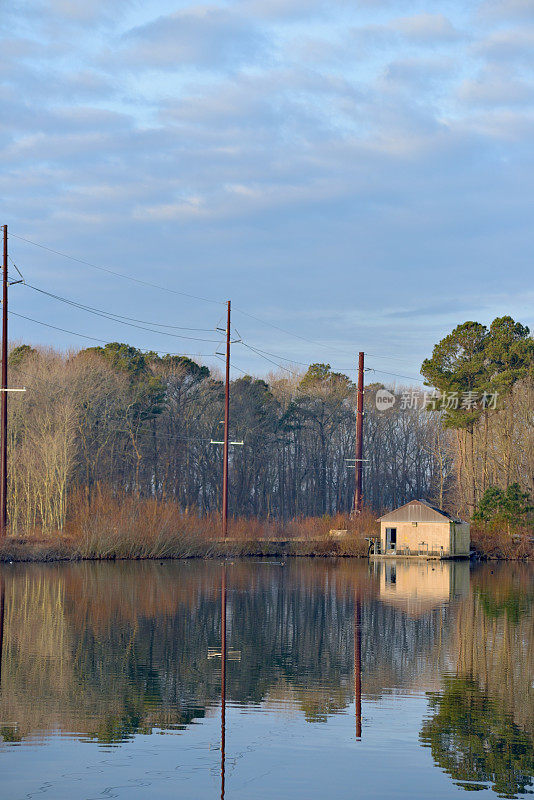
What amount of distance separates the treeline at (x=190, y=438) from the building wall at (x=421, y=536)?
11.9m

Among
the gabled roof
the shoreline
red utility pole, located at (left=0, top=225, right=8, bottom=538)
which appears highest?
red utility pole, located at (left=0, top=225, right=8, bottom=538)

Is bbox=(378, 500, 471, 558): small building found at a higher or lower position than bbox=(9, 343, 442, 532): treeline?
lower

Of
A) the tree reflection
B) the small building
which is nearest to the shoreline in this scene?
the small building

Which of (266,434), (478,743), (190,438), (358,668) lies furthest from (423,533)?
(478,743)

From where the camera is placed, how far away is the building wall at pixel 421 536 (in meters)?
53.0

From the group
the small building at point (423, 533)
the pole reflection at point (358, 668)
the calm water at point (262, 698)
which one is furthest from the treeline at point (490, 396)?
the pole reflection at point (358, 668)

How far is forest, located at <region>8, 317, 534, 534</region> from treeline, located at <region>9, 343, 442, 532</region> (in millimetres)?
111

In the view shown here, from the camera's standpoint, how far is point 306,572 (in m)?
39.0

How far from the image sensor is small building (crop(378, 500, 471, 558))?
5300cm

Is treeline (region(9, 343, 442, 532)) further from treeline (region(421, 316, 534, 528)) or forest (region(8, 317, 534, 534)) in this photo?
treeline (region(421, 316, 534, 528))

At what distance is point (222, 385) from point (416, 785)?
67973 mm

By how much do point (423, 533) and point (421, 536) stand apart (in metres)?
0.21

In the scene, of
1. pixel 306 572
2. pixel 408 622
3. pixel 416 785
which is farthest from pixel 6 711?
pixel 306 572

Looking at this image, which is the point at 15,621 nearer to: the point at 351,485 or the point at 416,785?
the point at 416,785
